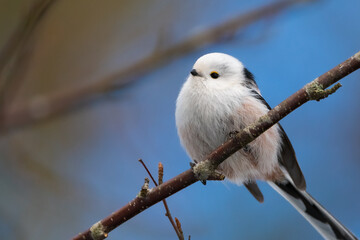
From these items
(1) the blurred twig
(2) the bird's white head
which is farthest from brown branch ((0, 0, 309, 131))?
(1) the blurred twig

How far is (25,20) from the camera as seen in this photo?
4.23 feet

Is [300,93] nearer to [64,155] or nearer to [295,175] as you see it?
[295,175]

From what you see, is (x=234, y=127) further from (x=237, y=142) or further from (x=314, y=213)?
(x=314, y=213)

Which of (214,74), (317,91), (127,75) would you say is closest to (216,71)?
(214,74)

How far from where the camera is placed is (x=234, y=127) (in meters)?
1.86

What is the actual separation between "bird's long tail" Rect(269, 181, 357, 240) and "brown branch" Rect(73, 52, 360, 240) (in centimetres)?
86

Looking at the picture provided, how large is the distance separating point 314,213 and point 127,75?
113 cm

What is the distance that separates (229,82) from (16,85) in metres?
0.90

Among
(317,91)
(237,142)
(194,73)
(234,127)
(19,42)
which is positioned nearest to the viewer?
(19,42)

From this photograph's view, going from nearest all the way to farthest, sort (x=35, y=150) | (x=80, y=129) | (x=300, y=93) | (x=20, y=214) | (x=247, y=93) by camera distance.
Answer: (x=300, y=93) < (x=247, y=93) < (x=20, y=214) < (x=35, y=150) < (x=80, y=129)

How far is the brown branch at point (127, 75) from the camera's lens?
5.89ft

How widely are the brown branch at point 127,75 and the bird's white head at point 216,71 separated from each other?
0.07 metres

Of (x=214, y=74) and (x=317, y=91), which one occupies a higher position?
(x=214, y=74)

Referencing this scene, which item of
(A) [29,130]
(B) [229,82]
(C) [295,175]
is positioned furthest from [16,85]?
(A) [29,130]
